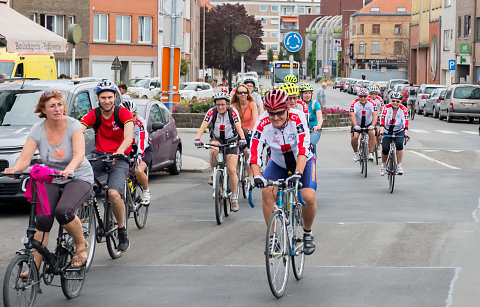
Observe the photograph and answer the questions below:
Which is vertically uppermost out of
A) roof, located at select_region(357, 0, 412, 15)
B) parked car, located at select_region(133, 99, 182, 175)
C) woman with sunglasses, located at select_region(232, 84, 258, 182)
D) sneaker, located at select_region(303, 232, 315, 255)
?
roof, located at select_region(357, 0, 412, 15)

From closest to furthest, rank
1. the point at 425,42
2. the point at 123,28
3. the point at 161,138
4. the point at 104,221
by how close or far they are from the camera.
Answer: the point at 104,221 < the point at 161,138 < the point at 123,28 < the point at 425,42

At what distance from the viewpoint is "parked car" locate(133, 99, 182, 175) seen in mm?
16784

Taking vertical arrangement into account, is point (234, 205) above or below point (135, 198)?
below

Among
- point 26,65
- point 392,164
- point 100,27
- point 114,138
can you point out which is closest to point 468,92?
point 26,65

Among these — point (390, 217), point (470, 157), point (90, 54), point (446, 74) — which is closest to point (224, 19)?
point (446, 74)

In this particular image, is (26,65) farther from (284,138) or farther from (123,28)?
(123,28)

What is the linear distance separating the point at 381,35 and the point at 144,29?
6752 centimetres

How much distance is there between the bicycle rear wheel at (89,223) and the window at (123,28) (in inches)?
2156

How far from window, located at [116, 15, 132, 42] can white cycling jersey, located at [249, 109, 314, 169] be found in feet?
180

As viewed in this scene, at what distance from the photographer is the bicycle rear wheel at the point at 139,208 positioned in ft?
35.9

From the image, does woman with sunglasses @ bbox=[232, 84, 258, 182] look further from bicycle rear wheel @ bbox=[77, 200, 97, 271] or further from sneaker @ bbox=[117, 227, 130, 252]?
bicycle rear wheel @ bbox=[77, 200, 97, 271]

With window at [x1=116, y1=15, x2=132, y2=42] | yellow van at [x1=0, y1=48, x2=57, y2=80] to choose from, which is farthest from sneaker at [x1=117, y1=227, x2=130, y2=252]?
window at [x1=116, y1=15, x2=132, y2=42]

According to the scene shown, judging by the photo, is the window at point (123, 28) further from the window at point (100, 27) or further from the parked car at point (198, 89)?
the parked car at point (198, 89)

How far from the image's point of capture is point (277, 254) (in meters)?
7.47
